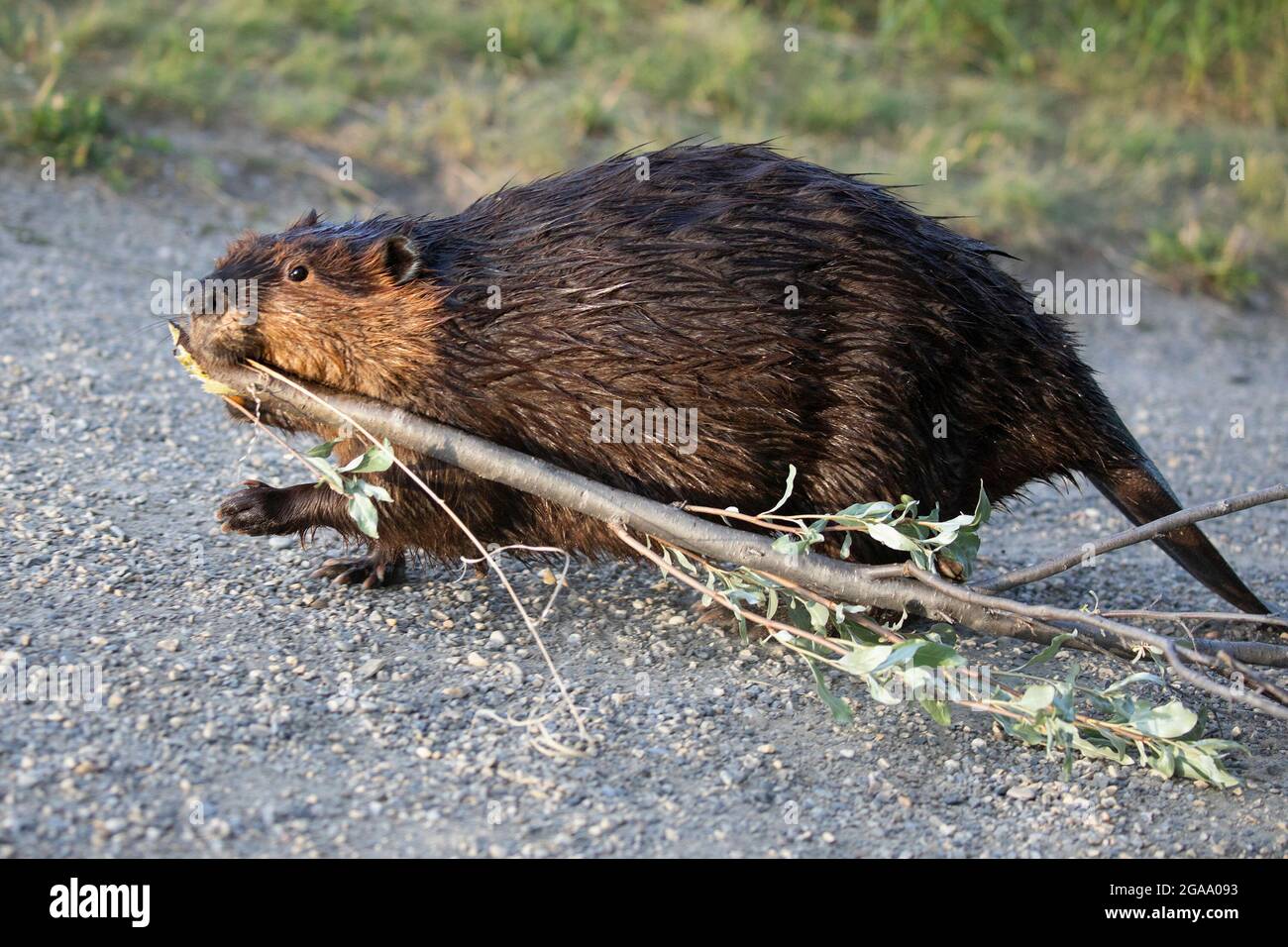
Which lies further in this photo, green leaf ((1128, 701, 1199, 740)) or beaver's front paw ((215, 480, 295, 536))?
beaver's front paw ((215, 480, 295, 536))

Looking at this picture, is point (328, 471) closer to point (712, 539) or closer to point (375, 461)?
point (375, 461)

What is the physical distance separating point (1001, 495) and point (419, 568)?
161 cm

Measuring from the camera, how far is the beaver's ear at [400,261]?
366 cm

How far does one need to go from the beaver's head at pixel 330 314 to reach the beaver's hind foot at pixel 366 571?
494mm

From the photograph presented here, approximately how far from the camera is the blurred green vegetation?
23.6ft

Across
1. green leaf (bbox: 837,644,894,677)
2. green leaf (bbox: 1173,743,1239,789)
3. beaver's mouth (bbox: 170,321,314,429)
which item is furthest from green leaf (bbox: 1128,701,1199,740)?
beaver's mouth (bbox: 170,321,314,429)

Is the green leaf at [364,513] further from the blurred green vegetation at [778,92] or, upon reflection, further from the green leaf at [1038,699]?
the blurred green vegetation at [778,92]

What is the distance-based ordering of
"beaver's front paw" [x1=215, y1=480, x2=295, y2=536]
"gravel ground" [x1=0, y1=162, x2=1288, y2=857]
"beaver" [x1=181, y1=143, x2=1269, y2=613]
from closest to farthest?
1. "gravel ground" [x1=0, y1=162, x2=1288, y2=857]
2. "beaver" [x1=181, y1=143, x2=1269, y2=613]
3. "beaver's front paw" [x1=215, y1=480, x2=295, y2=536]

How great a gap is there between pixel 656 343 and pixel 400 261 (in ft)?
2.23

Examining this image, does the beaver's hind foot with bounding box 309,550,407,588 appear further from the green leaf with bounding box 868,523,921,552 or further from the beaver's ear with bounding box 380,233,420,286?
the green leaf with bounding box 868,523,921,552

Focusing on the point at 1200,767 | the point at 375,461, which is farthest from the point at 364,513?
the point at 1200,767

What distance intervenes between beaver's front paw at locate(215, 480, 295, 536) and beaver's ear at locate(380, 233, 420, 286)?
63 cm

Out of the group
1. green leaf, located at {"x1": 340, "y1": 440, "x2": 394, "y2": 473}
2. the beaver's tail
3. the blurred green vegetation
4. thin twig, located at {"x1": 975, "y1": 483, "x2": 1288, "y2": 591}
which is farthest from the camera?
the blurred green vegetation

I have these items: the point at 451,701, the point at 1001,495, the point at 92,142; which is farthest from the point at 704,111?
the point at 451,701
